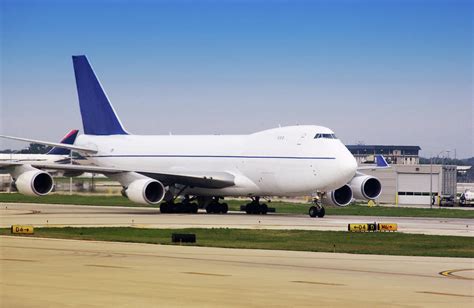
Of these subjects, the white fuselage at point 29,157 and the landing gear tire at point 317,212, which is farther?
the white fuselage at point 29,157

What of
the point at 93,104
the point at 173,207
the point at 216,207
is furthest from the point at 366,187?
the point at 93,104

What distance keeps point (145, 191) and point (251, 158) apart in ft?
23.5

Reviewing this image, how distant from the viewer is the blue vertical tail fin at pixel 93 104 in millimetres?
73812

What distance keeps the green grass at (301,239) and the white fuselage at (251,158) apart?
15574 millimetres

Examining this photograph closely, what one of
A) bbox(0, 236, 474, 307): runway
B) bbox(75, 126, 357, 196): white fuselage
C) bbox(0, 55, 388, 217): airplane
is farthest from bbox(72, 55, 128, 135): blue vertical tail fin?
bbox(0, 236, 474, 307): runway

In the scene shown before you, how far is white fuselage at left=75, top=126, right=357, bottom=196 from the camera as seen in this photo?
58062 millimetres

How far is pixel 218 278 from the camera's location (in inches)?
906

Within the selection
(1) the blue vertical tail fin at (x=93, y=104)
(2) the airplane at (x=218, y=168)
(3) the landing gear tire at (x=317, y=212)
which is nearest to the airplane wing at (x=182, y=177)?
(2) the airplane at (x=218, y=168)

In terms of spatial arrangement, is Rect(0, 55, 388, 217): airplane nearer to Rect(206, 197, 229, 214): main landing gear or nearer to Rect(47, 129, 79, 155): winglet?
Rect(206, 197, 229, 214): main landing gear

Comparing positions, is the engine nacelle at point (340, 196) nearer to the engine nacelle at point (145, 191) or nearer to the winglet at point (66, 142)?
the engine nacelle at point (145, 191)

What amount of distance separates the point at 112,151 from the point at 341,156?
68.3 ft

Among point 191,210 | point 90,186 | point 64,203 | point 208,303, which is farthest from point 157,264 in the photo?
point 90,186

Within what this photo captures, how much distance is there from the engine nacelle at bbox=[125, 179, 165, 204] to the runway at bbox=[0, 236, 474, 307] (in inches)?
1082

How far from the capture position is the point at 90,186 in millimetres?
95438
